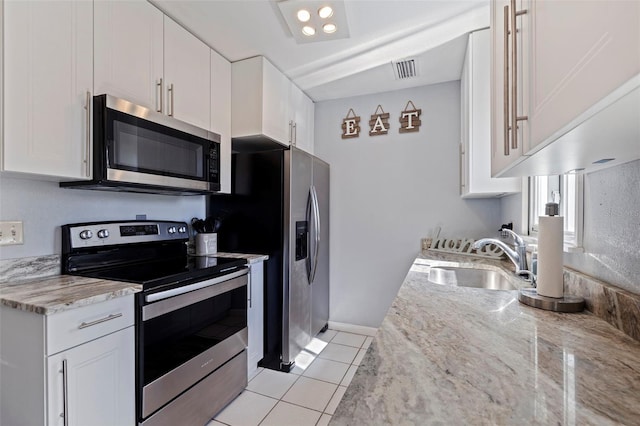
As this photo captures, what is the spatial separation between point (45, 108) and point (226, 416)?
1.81m

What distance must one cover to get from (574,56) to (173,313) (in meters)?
1.69

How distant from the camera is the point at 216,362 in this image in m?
1.70

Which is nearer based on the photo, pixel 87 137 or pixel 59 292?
pixel 59 292

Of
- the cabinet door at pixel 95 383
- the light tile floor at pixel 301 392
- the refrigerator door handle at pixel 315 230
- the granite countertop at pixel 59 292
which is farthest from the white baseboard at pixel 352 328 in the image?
the granite countertop at pixel 59 292

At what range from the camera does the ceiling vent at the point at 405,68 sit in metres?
2.32

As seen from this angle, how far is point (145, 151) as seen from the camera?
154 centimetres

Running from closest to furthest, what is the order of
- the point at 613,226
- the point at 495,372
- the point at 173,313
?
the point at 495,372 → the point at 613,226 → the point at 173,313

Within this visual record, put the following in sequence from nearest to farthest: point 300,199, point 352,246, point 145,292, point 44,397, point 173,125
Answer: point 44,397
point 145,292
point 173,125
point 300,199
point 352,246

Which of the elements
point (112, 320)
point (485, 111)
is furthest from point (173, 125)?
point (485, 111)

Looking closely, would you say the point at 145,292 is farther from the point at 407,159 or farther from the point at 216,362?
the point at 407,159

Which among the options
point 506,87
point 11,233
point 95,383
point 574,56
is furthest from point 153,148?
point 574,56

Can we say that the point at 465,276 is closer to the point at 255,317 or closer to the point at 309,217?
the point at 309,217

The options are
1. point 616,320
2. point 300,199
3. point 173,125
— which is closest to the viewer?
point 616,320

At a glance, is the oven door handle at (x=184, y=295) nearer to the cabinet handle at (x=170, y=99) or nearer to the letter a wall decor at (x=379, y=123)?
the cabinet handle at (x=170, y=99)
